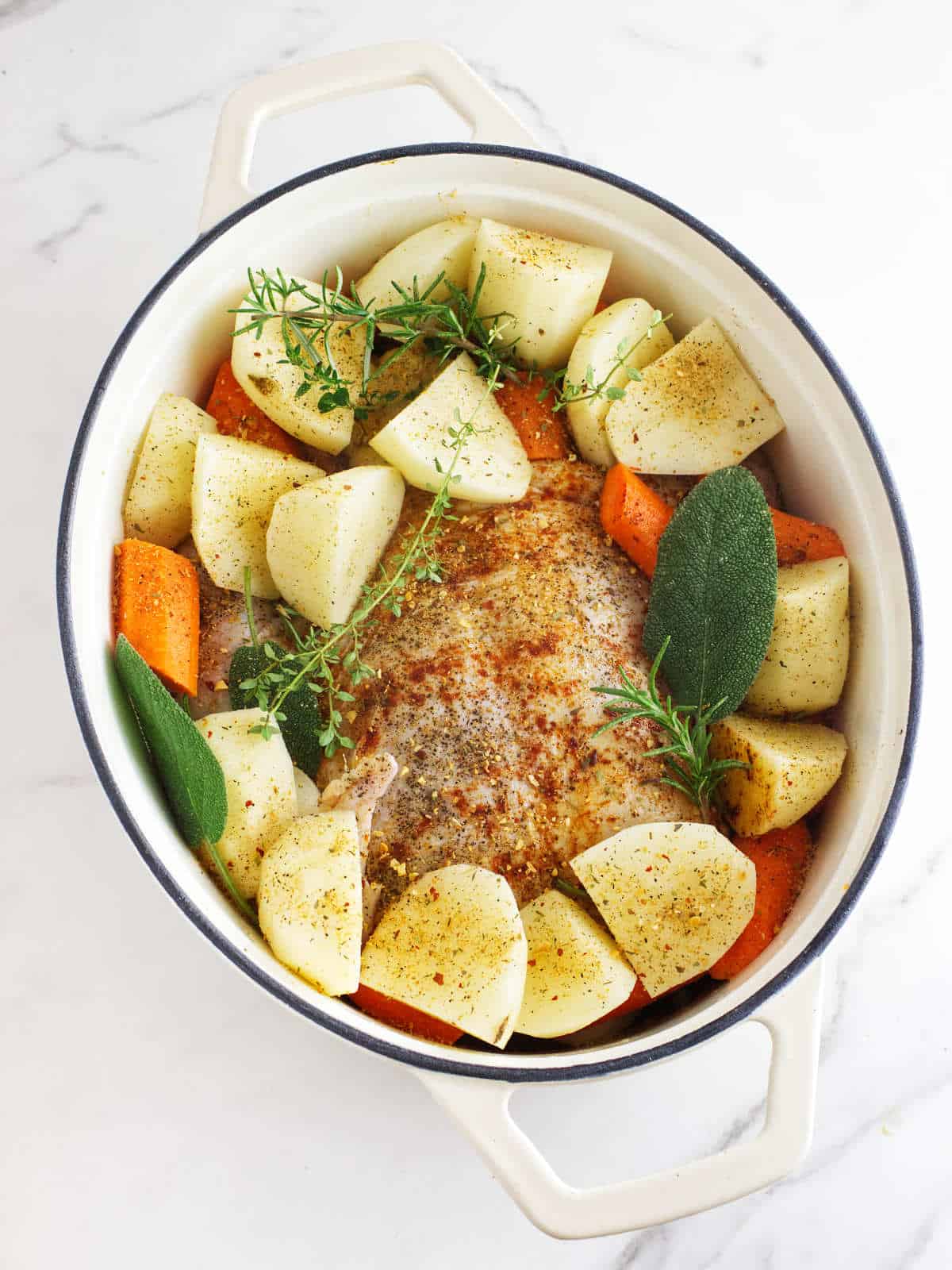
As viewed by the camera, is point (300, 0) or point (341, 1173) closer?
point (341, 1173)

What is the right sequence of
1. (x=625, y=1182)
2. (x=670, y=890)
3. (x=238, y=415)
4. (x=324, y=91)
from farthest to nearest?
(x=238, y=415)
(x=324, y=91)
(x=670, y=890)
(x=625, y=1182)

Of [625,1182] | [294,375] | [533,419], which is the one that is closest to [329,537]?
[294,375]

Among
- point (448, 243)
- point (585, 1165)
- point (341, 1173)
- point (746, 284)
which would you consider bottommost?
point (341, 1173)

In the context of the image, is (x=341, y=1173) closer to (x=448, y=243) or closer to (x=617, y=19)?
(x=448, y=243)

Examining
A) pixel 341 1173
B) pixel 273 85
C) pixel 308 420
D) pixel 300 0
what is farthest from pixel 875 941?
pixel 300 0

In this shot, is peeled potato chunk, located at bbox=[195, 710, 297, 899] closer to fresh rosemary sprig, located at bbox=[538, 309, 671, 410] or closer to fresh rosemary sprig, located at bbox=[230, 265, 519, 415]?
Result: fresh rosemary sprig, located at bbox=[230, 265, 519, 415]

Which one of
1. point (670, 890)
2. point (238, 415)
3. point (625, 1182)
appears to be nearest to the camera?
point (625, 1182)

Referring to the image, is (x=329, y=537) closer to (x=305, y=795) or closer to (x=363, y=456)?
(x=363, y=456)
